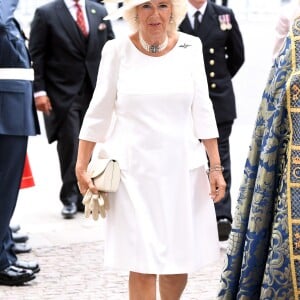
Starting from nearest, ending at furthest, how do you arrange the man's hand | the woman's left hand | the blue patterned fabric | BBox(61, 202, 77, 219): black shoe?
the blue patterned fabric
the woman's left hand
the man's hand
BBox(61, 202, 77, 219): black shoe

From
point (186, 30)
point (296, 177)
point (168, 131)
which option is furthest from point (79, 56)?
point (296, 177)

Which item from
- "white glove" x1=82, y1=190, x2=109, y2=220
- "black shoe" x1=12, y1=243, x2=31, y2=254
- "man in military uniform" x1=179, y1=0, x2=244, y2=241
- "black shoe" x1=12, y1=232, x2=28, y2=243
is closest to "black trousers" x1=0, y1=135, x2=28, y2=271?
"black shoe" x1=12, y1=243, x2=31, y2=254

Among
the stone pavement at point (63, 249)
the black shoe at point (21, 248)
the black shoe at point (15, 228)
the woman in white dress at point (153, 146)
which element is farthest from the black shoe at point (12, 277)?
the woman in white dress at point (153, 146)

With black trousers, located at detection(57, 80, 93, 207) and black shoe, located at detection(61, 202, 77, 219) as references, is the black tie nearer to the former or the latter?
black trousers, located at detection(57, 80, 93, 207)

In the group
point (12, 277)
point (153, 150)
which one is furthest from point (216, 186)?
point (12, 277)

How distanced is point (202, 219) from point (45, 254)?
2.22 meters

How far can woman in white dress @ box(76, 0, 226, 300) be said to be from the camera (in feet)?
14.6

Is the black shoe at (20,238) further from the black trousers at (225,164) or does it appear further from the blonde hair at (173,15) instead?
the blonde hair at (173,15)

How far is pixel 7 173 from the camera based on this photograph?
5.62 meters

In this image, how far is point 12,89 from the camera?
5586 millimetres

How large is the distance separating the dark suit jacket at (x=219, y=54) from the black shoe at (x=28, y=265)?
1831mm

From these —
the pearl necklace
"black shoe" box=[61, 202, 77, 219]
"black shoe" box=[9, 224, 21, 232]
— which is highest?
the pearl necklace

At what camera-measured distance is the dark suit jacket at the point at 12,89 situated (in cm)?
554

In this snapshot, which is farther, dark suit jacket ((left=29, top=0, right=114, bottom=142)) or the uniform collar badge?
dark suit jacket ((left=29, top=0, right=114, bottom=142))
